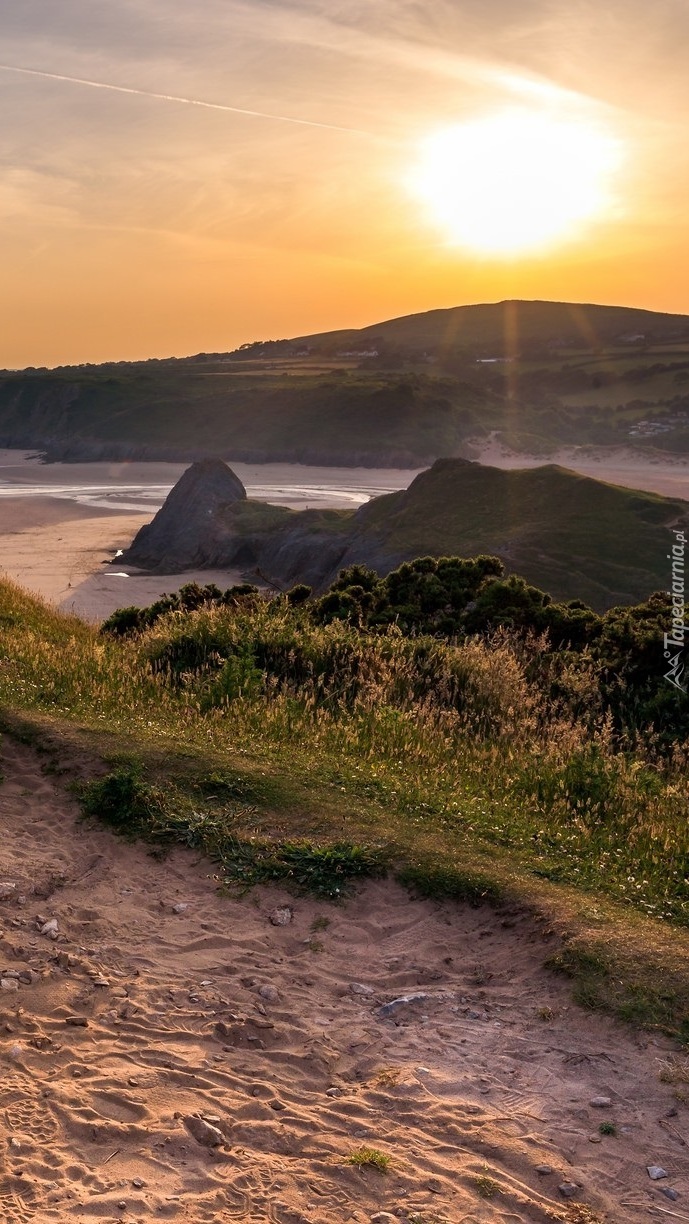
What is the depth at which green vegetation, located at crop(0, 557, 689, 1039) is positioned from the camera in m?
7.96

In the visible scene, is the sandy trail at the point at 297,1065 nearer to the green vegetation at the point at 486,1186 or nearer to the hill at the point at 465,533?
the green vegetation at the point at 486,1186

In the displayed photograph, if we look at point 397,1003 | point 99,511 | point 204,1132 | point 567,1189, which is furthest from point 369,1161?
point 99,511

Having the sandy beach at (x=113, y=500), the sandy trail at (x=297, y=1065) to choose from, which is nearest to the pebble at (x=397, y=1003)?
the sandy trail at (x=297, y=1065)

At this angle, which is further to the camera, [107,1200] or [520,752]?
[520,752]

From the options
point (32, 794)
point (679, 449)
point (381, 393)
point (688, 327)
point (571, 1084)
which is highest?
point (688, 327)

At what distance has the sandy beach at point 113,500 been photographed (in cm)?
4078

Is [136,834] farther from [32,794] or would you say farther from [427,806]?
[427,806]

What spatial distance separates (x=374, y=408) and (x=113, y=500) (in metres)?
46.9

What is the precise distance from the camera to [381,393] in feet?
382

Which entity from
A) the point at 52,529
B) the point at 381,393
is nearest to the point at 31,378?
the point at 381,393

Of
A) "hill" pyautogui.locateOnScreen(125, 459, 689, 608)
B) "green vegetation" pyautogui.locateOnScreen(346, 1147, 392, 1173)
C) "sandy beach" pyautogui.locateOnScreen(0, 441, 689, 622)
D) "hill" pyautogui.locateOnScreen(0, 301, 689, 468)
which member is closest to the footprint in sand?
"green vegetation" pyautogui.locateOnScreen(346, 1147, 392, 1173)

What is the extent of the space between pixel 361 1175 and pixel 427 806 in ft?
15.0

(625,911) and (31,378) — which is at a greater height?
(31,378)

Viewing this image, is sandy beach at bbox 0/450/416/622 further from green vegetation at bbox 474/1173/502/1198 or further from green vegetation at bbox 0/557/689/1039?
green vegetation at bbox 474/1173/502/1198
